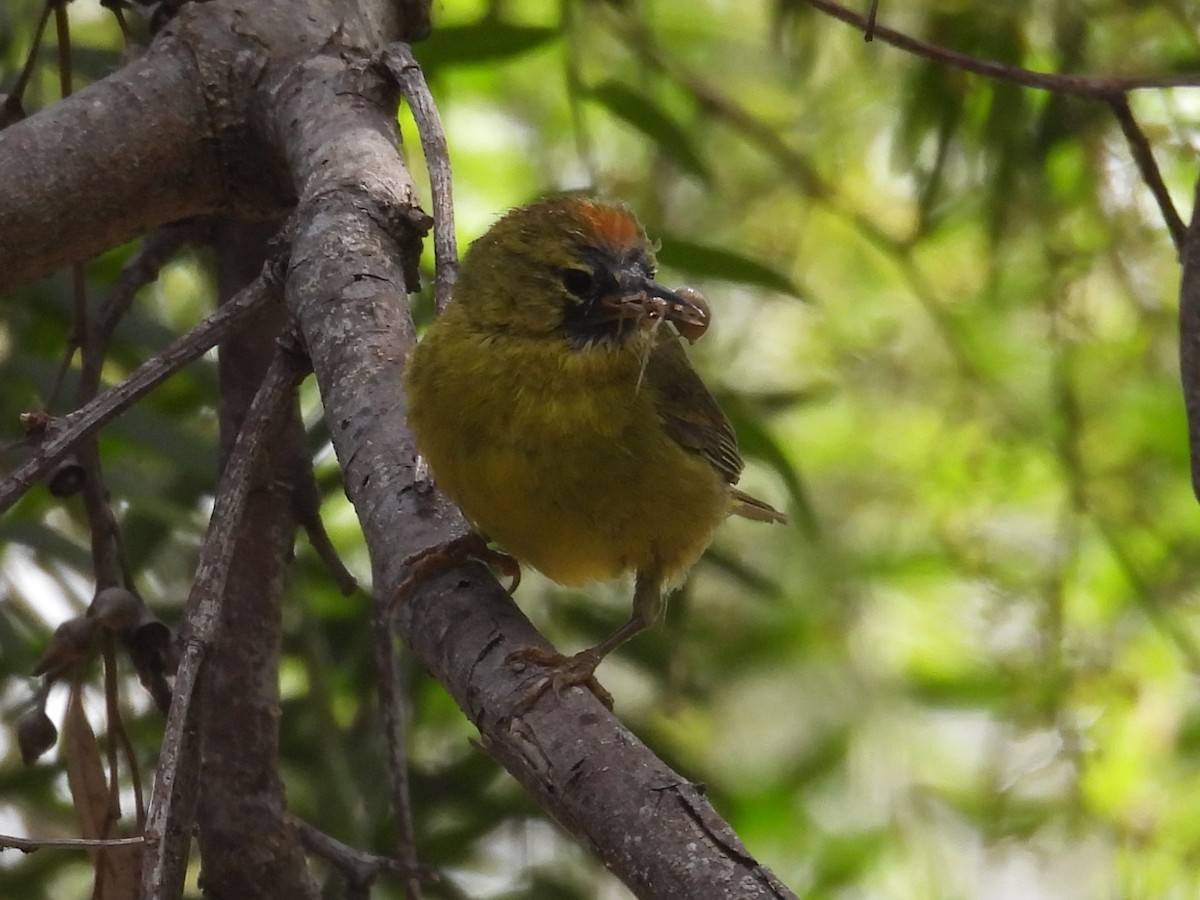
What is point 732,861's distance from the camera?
156cm

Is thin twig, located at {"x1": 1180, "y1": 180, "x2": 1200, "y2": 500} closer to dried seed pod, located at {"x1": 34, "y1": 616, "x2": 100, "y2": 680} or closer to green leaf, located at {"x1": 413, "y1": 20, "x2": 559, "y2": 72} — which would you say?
dried seed pod, located at {"x1": 34, "y1": 616, "x2": 100, "y2": 680}

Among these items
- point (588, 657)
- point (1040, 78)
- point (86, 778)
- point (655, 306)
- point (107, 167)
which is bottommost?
point (86, 778)

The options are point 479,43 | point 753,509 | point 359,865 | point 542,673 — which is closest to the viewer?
point 542,673

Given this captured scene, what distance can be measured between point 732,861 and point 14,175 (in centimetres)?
169

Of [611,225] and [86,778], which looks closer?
[86,778]

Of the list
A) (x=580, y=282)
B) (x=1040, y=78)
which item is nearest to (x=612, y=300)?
(x=580, y=282)

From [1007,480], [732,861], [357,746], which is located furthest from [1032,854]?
[732,861]

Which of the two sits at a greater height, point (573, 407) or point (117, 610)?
point (573, 407)

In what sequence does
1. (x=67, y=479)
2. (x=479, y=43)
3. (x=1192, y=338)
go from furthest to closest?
1. (x=479, y=43)
2. (x=67, y=479)
3. (x=1192, y=338)

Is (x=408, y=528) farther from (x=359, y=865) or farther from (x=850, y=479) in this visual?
(x=850, y=479)

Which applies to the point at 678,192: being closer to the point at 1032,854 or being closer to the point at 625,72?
the point at 625,72

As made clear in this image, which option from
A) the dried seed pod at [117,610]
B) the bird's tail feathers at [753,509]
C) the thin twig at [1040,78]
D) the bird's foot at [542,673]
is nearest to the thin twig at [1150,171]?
the thin twig at [1040,78]

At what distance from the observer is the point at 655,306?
10.1ft

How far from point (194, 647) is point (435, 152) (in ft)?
3.28
